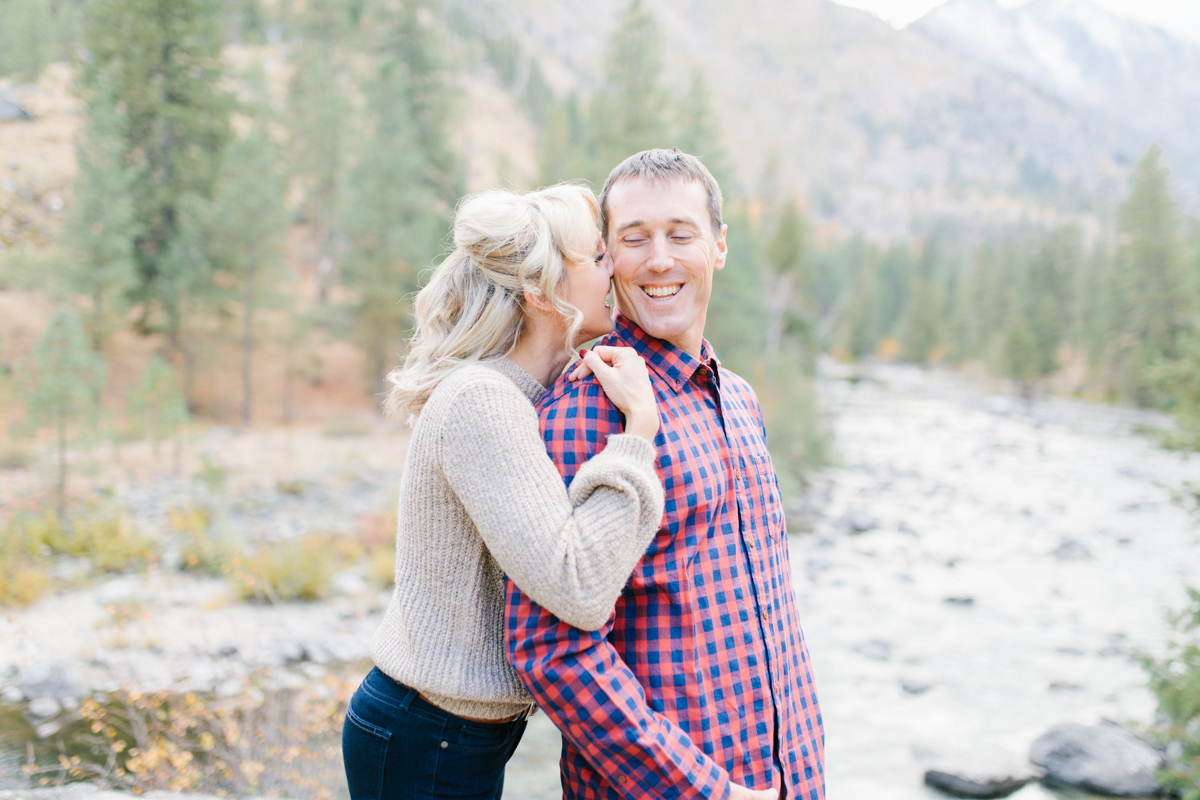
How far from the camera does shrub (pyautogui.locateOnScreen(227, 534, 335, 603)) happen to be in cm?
848

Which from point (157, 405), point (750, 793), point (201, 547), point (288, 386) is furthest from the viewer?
point (288, 386)

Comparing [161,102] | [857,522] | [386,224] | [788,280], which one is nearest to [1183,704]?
[857,522]

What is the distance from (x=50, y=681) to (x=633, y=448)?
21.6 ft

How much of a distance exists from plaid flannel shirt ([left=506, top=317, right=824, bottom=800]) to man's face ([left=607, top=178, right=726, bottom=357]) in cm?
9

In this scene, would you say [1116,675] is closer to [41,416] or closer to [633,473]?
[633,473]

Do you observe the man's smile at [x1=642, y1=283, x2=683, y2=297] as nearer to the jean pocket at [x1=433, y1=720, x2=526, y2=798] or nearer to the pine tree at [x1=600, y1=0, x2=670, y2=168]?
the jean pocket at [x1=433, y1=720, x2=526, y2=798]

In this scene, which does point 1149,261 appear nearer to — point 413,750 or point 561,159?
point 561,159

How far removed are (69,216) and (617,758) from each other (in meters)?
18.0

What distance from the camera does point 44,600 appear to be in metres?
7.84

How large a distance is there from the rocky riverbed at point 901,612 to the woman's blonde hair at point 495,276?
4507 mm

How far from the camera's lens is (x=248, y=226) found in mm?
17406

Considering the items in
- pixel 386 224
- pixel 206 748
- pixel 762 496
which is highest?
pixel 386 224

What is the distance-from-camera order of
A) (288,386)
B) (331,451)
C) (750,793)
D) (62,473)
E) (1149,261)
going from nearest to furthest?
(750,793) < (62,473) < (331,451) < (288,386) < (1149,261)

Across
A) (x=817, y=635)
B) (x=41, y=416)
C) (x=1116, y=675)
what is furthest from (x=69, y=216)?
(x=1116, y=675)
